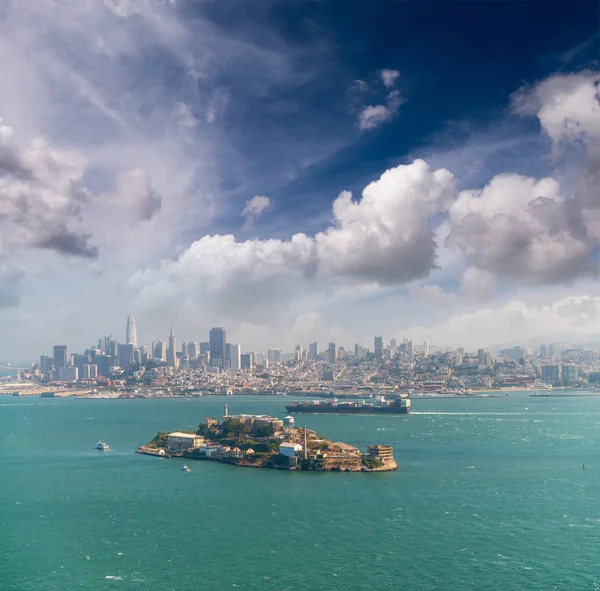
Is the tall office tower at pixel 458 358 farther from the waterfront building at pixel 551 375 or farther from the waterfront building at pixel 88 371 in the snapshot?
the waterfront building at pixel 88 371

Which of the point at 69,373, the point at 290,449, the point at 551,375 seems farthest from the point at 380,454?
the point at 69,373

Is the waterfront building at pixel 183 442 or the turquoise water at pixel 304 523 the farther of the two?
the waterfront building at pixel 183 442

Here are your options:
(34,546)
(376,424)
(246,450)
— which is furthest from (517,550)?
(376,424)

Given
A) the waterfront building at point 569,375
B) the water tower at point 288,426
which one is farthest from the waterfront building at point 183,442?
the waterfront building at point 569,375

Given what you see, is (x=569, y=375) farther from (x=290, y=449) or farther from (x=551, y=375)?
(x=290, y=449)

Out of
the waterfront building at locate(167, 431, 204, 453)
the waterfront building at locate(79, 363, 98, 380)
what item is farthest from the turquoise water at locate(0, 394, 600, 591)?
the waterfront building at locate(79, 363, 98, 380)

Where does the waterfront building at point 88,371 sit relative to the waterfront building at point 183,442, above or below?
above

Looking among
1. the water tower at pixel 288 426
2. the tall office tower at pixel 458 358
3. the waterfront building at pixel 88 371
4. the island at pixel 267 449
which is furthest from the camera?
the waterfront building at pixel 88 371
